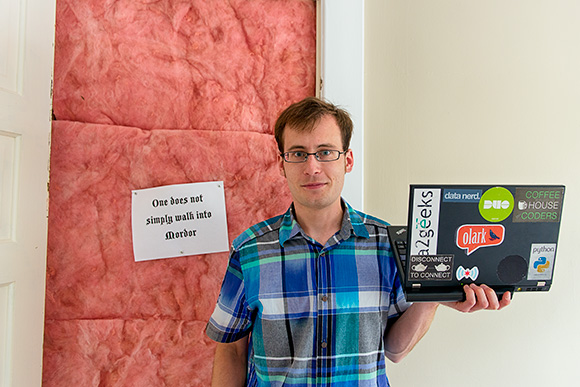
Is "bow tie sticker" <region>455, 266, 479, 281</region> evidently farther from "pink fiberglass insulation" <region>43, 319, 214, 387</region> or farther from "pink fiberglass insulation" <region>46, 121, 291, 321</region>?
"pink fiberglass insulation" <region>43, 319, 214, 387</region>

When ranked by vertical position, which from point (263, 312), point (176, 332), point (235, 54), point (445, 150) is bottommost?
→ point (176, 332)

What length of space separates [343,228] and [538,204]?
18.2 inches

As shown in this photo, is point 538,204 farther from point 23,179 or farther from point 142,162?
point 23,179

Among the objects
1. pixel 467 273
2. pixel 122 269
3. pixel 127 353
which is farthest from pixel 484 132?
pixel 127 353

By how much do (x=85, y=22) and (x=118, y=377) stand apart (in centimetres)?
116

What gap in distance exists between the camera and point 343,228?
1.09 metres

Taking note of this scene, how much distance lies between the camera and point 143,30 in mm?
1315

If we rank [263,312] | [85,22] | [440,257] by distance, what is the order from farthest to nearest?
[85,22] → [263,312] → [440,257]

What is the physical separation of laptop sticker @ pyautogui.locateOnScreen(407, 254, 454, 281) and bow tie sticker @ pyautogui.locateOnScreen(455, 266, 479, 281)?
0.02 meters

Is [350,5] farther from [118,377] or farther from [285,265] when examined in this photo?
[118,377]

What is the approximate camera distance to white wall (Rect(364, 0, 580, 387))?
1.34 meters

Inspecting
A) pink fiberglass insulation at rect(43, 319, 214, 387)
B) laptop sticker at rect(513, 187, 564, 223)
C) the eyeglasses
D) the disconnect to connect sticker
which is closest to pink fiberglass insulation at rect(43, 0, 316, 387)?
pink fiberglass insulation at rect(43, 319, 214, 387)

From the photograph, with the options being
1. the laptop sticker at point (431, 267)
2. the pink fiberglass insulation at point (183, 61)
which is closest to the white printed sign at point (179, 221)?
the pink fiberglass insulation at point (183, 61)

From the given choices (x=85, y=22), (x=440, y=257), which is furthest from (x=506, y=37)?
(x=85, y=22)
